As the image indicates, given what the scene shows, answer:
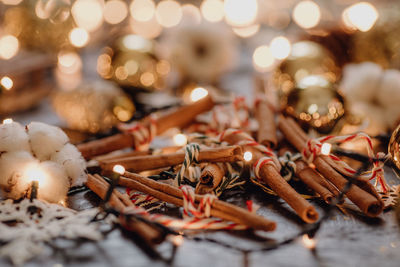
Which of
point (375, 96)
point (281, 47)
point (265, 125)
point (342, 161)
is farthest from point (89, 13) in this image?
point (342, 161)

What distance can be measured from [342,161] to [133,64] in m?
0.71

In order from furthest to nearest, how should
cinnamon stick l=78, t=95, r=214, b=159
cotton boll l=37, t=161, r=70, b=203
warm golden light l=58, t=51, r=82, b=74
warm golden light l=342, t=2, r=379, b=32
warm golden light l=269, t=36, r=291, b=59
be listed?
warm golden light l=58, t=51, r=82, b=74 → warm golden light l=269, t=36, r=291, b=59 → warm golden light l=342, t=2, r=379, b=32 → cinnamon stick l=78, t=95, r=214, b=159 → cotton boll l=37, t=161, r=70, b=203

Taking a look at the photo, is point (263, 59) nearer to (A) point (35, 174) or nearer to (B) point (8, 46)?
(B) point (8, 46)

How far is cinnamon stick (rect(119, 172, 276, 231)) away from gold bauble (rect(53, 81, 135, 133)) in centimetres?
33

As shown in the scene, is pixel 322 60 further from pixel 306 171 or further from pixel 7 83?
pixel 7 83

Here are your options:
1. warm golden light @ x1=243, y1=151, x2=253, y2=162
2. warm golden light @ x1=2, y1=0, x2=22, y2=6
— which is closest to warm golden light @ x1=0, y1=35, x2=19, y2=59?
warm golden light @ x1=2, y1=0, x2=22, y2=6

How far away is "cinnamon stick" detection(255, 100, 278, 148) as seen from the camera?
0.81 metres

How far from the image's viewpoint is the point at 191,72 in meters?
1.35

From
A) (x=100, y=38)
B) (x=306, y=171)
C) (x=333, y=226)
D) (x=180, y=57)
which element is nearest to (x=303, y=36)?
(x=180, y=57)

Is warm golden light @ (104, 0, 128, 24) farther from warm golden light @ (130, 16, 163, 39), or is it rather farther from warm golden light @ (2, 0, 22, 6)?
warm golden light @ (2, 0, 22, 6)

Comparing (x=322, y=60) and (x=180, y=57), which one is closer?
(x=322, y=60)

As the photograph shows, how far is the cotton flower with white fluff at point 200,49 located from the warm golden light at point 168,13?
72cm

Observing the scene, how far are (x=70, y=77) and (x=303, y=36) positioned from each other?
0.93 metres

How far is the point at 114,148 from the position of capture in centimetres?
83
